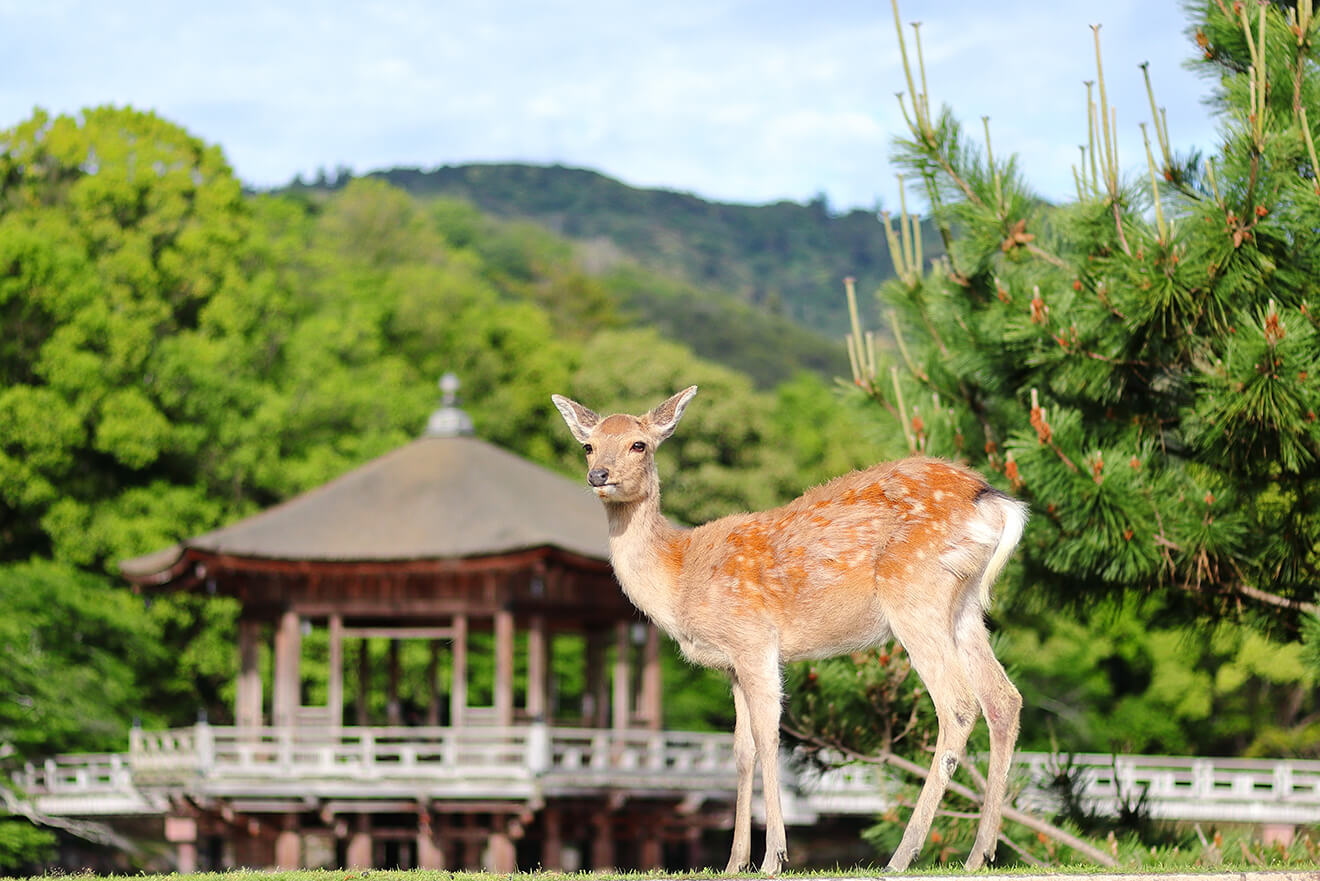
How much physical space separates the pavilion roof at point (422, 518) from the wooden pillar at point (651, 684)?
229cm

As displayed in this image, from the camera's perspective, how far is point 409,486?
1094 inches

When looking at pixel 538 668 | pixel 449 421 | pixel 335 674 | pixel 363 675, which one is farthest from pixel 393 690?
pixel 449 421

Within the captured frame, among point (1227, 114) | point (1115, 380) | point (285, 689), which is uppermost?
point (1227, 114)

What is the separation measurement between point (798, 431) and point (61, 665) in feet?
91.8

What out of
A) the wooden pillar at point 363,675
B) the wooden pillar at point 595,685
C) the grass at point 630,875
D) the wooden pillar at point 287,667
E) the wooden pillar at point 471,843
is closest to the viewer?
the grass at point 630,875

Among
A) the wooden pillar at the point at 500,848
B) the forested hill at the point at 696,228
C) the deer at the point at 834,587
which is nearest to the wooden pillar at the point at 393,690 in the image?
the wooden pillar at the point at 500,848

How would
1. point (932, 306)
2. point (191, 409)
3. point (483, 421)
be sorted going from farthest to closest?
point (483, 421)
point (191, 409)
point (932, 306)

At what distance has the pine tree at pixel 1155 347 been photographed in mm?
10367

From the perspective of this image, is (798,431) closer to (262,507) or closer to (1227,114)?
(262,507)

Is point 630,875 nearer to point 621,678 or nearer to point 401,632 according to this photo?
point 401,632

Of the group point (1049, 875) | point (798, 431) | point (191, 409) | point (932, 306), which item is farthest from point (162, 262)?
point (1049, 875)

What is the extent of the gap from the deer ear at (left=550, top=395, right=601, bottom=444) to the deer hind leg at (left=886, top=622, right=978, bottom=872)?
1909mm

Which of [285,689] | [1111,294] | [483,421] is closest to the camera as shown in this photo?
[1111,294]

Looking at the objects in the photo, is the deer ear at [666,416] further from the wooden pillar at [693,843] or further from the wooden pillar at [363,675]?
the wooden pillar at [363,675]
